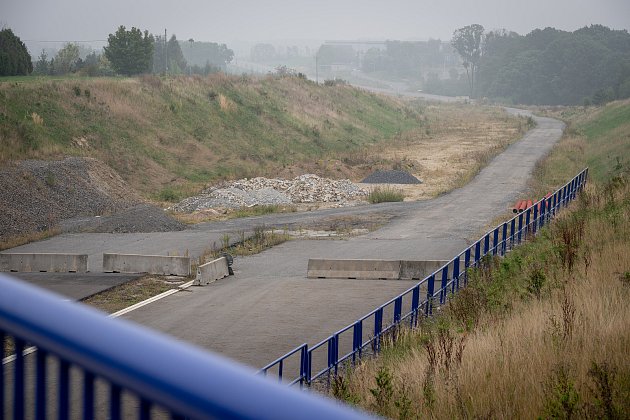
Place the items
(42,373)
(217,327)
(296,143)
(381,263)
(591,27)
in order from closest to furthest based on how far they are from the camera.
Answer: (42,373), (217,327), (381,263), (296,143), (591,27)

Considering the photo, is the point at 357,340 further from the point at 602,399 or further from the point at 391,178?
the point at 391,178

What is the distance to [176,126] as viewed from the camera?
206 ft

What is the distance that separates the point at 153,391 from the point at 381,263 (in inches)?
892

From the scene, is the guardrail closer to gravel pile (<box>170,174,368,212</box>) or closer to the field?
gravel pile (<box>170,174,368,212</box>)

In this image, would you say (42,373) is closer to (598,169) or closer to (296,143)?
(598,169)

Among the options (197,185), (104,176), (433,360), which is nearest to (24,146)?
(104,176)

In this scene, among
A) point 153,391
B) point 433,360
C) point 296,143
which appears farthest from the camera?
point 296,143

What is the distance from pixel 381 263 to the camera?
2428 centimetres

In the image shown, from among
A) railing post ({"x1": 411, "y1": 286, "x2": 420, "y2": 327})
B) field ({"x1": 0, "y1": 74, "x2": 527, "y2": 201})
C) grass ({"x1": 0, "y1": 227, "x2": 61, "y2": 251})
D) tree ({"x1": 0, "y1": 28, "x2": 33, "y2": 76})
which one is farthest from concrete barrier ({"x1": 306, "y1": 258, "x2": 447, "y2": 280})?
tree ({"x1": 0, "y1": 28, "x2": 33, "y2": 76})

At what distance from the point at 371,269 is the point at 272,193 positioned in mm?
20960

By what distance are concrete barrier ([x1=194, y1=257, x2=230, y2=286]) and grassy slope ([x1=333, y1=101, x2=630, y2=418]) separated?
308 inches

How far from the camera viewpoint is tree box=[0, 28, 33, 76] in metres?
72.8

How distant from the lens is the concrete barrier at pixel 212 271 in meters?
23.8

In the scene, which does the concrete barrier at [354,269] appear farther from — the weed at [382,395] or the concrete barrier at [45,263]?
the weed at [382,395]
